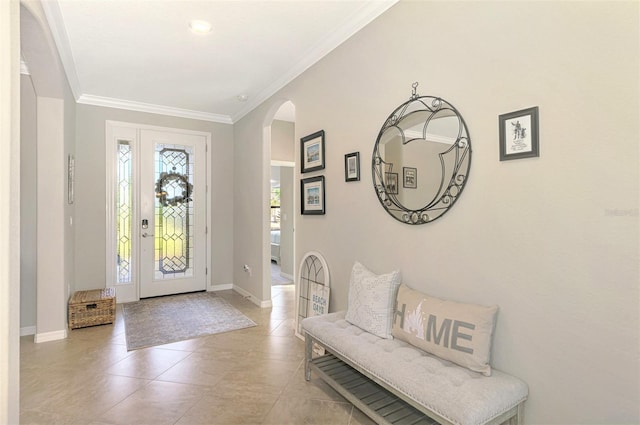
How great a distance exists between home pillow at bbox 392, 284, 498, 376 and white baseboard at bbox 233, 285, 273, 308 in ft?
8.60

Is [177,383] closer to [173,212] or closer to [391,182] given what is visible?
[391,182]

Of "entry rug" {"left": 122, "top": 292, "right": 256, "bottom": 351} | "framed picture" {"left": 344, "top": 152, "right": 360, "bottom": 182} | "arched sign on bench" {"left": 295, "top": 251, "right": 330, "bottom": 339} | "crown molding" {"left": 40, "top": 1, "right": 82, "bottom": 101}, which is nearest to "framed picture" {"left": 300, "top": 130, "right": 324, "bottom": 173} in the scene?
"framed picture" {"left": 344, "top": 152, "right": 360, "bottom": 182}

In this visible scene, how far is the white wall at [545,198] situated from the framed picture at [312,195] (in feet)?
2.97

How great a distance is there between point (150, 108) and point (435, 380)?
488 cm

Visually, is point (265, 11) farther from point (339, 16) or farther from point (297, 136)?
point (297, 136)

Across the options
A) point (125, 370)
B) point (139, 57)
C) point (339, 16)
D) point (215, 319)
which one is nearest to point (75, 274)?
point (215, 319)

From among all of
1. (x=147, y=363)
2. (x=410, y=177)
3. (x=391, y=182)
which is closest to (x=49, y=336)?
(x=147, y=363)

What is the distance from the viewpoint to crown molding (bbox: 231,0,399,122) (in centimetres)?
244

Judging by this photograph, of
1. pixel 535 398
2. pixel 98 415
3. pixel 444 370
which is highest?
pixel 444 370

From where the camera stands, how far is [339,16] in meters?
2.61

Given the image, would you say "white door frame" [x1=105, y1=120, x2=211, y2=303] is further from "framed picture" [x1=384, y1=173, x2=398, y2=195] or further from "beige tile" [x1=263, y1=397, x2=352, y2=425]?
"framed picture" [x1=384, y1=173, x2=398, y2=195]

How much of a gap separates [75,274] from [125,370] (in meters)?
2.39

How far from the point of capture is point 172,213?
502cm

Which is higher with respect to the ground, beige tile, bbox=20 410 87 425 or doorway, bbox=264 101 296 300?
doorway, bbox=264 101 296 300
